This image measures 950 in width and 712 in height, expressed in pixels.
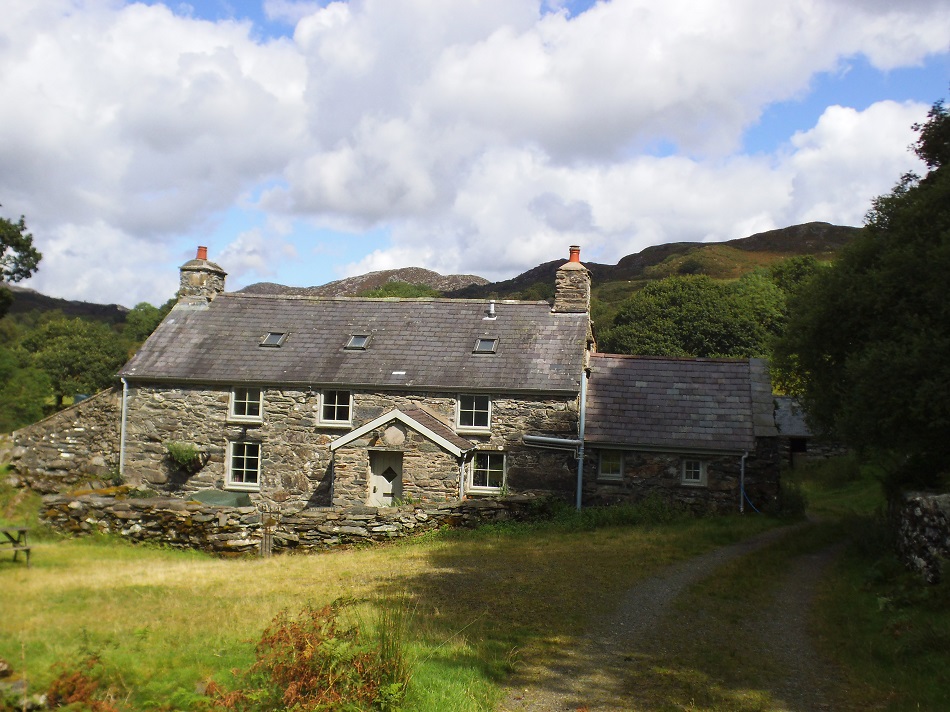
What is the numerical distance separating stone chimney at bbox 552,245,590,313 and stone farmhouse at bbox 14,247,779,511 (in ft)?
0.17

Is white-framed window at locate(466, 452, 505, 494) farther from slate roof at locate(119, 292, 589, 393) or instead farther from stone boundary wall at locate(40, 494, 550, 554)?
stone boundary wall at locate(40, 494, 550, 554)

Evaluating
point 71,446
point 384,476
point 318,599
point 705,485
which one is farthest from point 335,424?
point 318,599

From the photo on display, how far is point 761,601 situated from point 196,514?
12.4m

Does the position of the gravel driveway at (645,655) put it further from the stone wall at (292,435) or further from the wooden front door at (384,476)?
the wooden front door at (384,476)

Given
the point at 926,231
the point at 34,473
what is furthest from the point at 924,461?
the point at 34,473

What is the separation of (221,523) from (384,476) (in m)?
5.97

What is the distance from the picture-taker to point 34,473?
2534cm

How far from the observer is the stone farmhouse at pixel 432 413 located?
73.8 ft

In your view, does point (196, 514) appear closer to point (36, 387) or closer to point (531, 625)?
point (531, 625)

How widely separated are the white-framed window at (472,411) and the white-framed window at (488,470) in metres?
0.97

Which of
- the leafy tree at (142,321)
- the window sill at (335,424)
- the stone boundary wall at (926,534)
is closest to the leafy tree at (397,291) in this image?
the leafy tree at (142,321)

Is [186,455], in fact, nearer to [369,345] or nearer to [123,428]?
[123,428]

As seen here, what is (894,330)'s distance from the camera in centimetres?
1564

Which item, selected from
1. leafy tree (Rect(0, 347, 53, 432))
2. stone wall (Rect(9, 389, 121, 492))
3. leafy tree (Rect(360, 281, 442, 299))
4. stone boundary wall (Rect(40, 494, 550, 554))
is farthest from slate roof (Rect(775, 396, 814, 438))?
leafy tree (Rect(360, 281, 442, 299))
